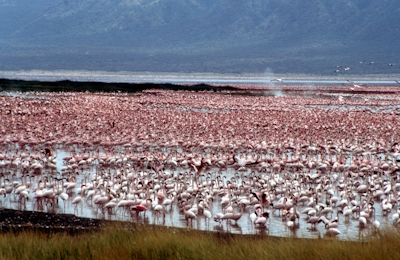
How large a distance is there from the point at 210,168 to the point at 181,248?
7345mm

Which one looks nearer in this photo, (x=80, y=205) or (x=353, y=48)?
(x=80, y=205)

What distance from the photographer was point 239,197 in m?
10.5

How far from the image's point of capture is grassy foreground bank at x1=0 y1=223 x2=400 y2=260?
6.25 m

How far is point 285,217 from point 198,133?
8.73 m

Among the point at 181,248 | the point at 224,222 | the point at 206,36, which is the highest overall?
the point at 206,36

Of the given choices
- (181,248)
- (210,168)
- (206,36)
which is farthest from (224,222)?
(206,36)

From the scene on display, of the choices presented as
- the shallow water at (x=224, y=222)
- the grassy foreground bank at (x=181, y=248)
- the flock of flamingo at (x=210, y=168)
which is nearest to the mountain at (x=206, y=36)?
the flock of flamingo at (x=210, y=168)

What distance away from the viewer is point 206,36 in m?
166

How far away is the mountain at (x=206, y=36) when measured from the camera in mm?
136500

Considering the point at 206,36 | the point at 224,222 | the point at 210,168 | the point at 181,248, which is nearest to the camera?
the point at 181,248

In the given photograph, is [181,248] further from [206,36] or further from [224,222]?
[206,36]

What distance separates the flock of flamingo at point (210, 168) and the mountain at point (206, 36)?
103214 mm

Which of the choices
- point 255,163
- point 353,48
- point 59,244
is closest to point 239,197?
point 255,163

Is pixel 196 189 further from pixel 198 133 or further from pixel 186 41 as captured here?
pixel 186 41
